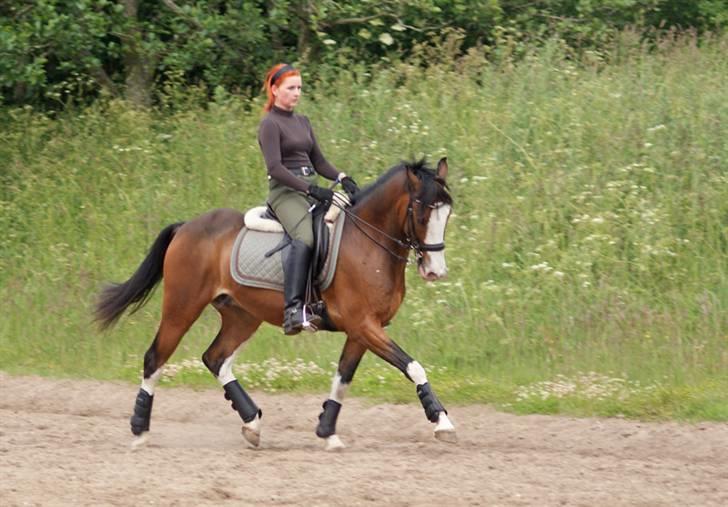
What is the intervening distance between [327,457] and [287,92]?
277cm

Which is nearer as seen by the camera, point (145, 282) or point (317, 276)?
point (317, 276)

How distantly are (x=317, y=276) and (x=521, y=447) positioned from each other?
6.87 feet

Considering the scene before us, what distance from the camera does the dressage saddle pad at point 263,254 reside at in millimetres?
9406

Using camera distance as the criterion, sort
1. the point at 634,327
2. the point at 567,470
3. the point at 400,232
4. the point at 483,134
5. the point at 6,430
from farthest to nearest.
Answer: the point at 483,134 → the point at 634,327 → the point at 6,430 → the point at 400,232 → the point at 567,470

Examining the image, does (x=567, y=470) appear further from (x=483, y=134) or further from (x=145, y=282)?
(x=483, y=134)

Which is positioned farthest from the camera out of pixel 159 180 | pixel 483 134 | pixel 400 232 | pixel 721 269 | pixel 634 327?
A: pixel 159 180

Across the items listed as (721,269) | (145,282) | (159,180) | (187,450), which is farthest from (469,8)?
(187,450)

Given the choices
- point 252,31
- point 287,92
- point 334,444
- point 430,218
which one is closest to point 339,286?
point 430,218

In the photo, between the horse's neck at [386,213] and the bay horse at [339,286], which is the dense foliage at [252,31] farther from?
the horse's neck at [386,213]

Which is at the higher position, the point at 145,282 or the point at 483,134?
the point at 483,134

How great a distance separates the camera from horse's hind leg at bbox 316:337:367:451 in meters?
9.48

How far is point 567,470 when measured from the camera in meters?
8.35

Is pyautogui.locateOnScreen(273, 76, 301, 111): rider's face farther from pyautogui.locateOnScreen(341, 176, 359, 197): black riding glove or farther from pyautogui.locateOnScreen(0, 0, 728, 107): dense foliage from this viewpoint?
pyautogui.locateOnScreen(0, 0, 728, 107): dense foliage

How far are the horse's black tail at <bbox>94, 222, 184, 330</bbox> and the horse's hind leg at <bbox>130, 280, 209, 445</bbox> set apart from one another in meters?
0.40
